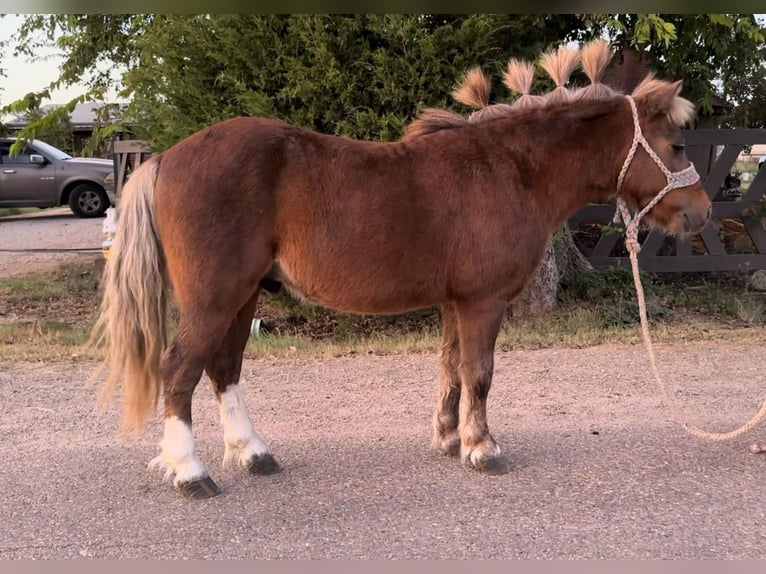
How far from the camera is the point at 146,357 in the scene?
3453 millimetres

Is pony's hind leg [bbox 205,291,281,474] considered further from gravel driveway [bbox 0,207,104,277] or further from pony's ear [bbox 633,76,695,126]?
gravel driveway [bbox 0,207,104,277]

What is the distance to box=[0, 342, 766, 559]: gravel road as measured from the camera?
289 centimetres

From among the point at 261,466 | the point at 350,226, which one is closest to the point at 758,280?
the point at 350,226

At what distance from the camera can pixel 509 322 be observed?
7.51 meters

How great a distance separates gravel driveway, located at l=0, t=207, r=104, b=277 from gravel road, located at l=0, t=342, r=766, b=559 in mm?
6791

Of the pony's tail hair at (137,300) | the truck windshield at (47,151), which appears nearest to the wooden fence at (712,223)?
the pony's tail hair at (137,300)

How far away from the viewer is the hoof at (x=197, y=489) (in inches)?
131

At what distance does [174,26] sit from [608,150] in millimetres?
4740

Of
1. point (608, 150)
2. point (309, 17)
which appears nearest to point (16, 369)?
point (309, 17)

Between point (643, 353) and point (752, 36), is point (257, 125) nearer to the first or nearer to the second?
point (643, 353)

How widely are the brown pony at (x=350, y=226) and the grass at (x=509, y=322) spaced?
290 cm

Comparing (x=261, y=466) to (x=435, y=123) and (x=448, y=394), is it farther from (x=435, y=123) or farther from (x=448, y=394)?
(x=435, y=123)

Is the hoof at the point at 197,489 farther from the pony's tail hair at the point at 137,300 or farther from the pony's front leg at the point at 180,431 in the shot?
the pony's tail hair at the point at 137,300

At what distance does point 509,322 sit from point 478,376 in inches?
160
